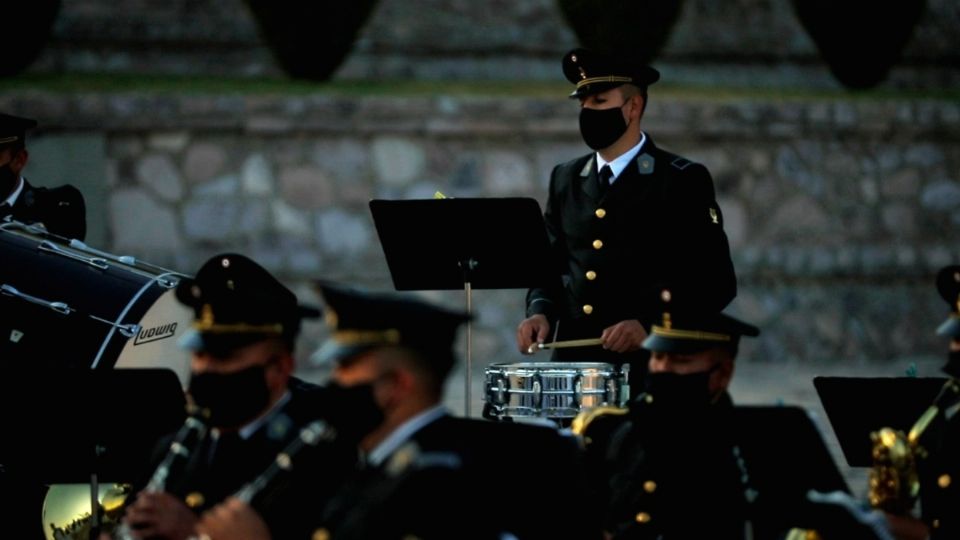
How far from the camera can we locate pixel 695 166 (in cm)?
Result: 878

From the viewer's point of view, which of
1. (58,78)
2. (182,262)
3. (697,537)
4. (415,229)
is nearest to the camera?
(697,537)

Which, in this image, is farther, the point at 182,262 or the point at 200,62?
the point at 200,62

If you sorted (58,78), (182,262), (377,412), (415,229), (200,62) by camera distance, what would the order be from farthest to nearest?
(200,62), (58,78), (182,262), (415,229), (377,412)

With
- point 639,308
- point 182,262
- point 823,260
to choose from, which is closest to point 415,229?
point 639,308

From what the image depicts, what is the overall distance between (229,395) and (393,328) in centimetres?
97

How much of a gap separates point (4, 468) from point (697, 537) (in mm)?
3420

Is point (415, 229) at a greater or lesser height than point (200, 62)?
lesser

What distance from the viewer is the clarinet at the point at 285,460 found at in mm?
5930

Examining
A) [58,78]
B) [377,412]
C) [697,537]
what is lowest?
[697,537]

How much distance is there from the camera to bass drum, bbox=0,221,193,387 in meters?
8.93

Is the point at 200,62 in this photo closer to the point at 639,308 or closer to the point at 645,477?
the point at 639,308

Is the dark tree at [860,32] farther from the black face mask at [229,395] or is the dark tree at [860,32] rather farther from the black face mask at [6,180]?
the black face mask at [229,395]

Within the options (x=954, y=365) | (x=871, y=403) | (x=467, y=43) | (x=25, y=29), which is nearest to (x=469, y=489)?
(x=954, y=365)

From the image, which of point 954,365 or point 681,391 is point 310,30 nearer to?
point 681,391
